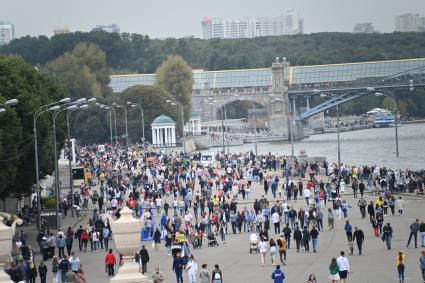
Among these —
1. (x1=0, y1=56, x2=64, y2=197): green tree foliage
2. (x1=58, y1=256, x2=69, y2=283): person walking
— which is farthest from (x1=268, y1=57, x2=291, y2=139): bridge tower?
(x1=58, y1=256, x2=69, y2=283): person walking

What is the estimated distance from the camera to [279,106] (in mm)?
167000

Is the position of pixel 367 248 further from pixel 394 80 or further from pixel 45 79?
pixel 394 80

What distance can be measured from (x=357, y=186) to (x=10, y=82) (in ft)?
44.4

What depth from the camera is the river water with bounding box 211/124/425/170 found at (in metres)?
108

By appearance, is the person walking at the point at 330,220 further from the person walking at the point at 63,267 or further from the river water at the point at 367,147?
the river water at the point at 367,147

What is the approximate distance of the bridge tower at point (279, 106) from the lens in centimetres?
16312

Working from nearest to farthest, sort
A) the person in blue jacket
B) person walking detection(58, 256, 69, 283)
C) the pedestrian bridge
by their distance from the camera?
the person in blue jacket → person walking detection(58, 256, 69, 283) → the pedestrian bridge

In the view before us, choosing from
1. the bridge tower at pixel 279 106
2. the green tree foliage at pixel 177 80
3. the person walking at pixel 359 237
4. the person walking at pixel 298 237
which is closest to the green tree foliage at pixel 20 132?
the person walking at pixel 298 237

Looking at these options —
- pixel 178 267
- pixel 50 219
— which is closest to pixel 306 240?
pixel 178 267

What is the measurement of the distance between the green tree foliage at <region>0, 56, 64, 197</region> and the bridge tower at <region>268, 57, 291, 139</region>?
95.9 metres

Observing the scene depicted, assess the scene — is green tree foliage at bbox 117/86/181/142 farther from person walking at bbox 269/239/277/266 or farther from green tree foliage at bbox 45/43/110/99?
person walking at bbox 269/239/277/266

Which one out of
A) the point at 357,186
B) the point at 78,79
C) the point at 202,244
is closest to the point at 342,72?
the point at 78,79

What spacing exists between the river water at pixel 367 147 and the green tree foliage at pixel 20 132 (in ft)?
125

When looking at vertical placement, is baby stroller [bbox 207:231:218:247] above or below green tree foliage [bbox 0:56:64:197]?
below
